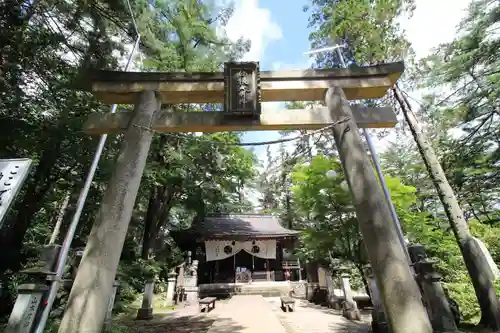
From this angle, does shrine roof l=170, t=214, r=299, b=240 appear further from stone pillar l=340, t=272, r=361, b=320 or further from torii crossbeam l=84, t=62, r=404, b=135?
torii crossbeam l=84, t=62, r=404, b=135

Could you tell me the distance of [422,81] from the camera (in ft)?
29.6

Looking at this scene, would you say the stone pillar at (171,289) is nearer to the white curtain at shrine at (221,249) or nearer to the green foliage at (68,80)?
the green foliage at (68,80)

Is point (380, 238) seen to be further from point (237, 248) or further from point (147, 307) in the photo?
point (237, 248)

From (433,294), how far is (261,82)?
5.23 meters

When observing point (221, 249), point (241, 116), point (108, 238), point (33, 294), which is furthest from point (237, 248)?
point (108, 238)

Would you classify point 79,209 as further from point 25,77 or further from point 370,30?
point 370,30

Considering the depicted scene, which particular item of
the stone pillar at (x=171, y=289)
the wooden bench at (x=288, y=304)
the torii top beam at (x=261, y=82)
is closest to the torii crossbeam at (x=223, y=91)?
the torii top beam at (x=261, y=82)

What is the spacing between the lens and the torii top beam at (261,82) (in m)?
4.50

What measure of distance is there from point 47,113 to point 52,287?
5.71 m

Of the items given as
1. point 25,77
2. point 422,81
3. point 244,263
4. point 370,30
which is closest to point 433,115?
point 422,81

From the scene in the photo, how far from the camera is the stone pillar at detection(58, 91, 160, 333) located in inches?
118

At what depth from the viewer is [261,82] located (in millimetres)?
4602

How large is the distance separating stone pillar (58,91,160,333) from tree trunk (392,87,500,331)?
7.19m

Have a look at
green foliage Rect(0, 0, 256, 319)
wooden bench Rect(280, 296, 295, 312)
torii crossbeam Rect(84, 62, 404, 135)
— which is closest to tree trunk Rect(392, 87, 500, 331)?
torii crossbeam Rect(84, 62, 404, 135)
